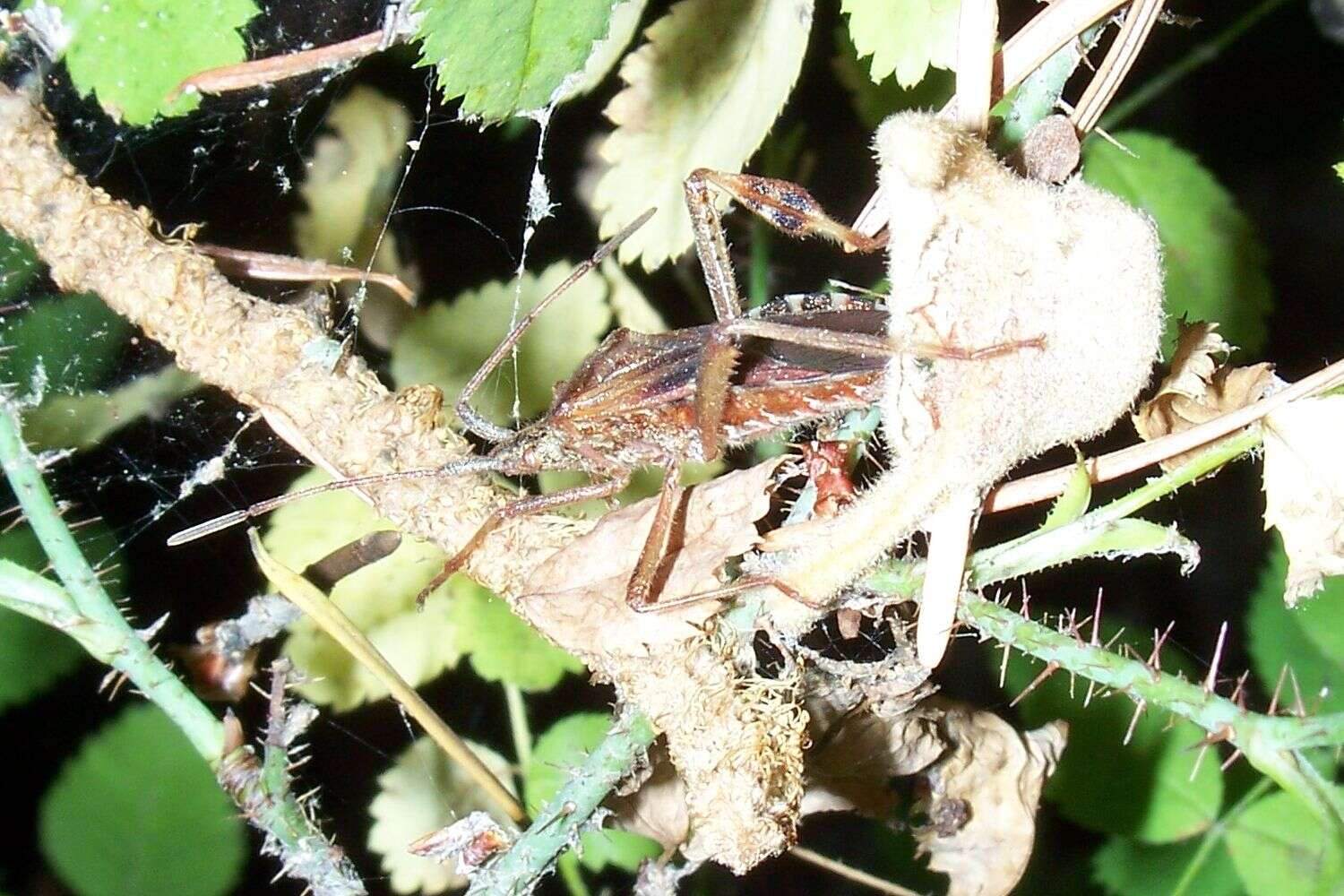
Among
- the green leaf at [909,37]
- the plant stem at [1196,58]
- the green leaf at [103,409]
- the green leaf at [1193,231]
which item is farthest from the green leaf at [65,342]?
the plant stem at [1196,58]

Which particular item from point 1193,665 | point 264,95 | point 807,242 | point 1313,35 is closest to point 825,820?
point 1193,665

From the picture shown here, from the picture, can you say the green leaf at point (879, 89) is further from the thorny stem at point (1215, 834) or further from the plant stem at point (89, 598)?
the thorny stem at point (1215, 834)

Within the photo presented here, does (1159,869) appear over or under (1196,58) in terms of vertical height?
under

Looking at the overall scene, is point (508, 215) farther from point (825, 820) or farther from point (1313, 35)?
point (1313, 35)

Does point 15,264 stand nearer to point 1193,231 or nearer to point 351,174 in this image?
point 351,174

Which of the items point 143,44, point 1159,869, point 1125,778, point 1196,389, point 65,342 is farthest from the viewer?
point 1159,869

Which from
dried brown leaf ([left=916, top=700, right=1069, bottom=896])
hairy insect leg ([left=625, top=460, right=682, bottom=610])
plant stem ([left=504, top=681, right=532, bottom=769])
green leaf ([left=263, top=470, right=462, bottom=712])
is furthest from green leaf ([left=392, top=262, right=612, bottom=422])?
dried brown leaf ([left=916, top=700, right=1069, bottom=896])

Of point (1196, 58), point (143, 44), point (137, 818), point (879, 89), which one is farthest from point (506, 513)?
point (1196, 58)
